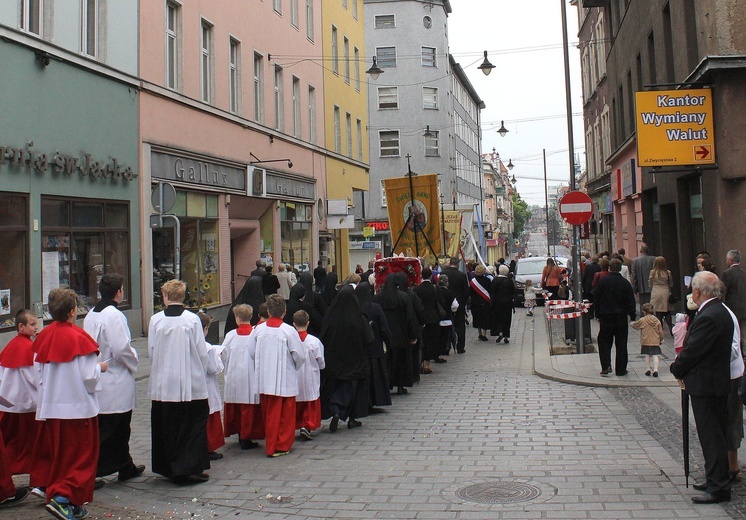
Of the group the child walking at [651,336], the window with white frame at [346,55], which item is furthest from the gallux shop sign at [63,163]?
the window with white frame at [346,55]

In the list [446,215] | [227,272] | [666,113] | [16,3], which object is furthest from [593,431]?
[446,215]

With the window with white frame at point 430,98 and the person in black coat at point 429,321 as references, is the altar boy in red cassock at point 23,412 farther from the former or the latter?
the window with white frame at point 430,98

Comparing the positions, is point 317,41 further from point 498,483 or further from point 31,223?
point 498,483

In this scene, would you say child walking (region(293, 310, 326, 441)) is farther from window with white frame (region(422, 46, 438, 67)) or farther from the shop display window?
window with white frame (region(422, 46, 438, 67))

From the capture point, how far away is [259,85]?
2677 centimetres

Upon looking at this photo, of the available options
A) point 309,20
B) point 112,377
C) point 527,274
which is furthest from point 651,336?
point 309,20

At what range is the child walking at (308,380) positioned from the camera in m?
9.01

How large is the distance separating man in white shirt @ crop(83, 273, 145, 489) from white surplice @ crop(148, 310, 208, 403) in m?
0.22

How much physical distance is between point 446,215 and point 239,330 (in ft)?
71.9

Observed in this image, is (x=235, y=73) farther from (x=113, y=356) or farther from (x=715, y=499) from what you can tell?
(x=715, y=499)

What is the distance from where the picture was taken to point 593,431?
9039 mm

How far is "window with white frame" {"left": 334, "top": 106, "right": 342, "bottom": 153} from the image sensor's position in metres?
35.8

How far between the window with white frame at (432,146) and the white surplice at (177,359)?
52.7 metres

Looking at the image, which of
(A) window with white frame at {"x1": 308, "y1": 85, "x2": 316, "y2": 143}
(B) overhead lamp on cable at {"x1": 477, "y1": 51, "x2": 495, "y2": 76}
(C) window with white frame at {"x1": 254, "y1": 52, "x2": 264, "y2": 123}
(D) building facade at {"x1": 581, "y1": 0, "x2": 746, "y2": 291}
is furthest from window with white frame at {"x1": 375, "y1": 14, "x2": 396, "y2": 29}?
(B) overhead lamp on cable at {"x1": 477, "y1": 51, "x2": 495, "y2": 76}
